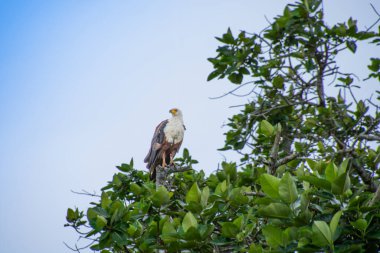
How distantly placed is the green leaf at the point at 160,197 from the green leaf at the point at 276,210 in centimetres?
125

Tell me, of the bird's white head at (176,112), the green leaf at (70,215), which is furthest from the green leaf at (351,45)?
the bird's white head at (176,112)

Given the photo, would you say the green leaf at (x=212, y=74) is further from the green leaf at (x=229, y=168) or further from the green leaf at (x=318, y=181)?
the green leaf at (x=318, y=181)

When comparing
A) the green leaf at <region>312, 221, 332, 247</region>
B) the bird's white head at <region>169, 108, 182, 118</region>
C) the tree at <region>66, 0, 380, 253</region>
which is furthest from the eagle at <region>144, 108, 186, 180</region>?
the green leaf at <region>312, 221, 332, 247</region>

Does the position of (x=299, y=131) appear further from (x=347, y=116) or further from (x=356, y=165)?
(x=356, y=165)

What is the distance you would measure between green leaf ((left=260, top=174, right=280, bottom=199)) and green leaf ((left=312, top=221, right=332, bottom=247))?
0.29 m

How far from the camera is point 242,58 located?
474 centimetres

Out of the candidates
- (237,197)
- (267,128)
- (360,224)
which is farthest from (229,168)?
(360,224)

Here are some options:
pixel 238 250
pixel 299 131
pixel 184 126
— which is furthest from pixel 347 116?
pixel 184 126

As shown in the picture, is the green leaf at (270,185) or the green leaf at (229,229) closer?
the green leaf at (270,185)

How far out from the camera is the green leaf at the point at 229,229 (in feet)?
8.29

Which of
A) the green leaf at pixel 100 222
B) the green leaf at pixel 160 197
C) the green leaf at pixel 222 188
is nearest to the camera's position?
the green leaf at pixel 100 222

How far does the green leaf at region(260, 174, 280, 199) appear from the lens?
2.10 metres

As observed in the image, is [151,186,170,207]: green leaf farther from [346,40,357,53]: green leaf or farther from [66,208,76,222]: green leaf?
[346,40,357,53]: green leaf

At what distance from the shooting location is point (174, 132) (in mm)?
8320
